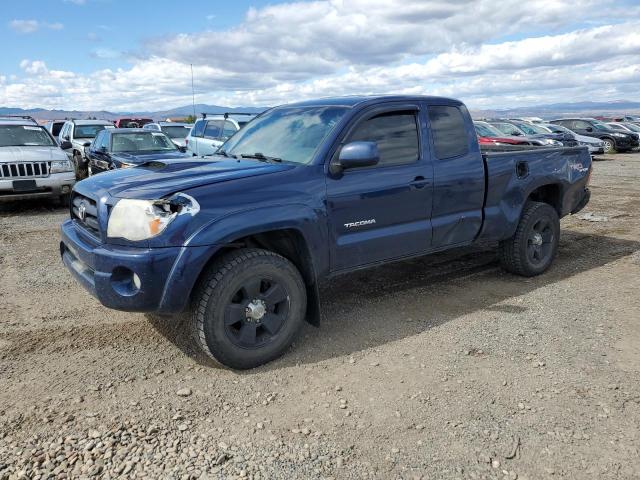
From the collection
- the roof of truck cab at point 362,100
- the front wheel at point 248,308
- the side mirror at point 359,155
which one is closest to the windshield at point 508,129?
the roof of truck cab at point 362,100

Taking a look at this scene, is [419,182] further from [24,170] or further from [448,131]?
[24,170]

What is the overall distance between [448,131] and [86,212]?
10.0 feet

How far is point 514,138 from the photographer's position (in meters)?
16.4

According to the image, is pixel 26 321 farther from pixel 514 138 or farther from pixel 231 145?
pixel 514 138

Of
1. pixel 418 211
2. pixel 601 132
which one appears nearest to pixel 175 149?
pixel 418 211

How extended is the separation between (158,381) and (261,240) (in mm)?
1178

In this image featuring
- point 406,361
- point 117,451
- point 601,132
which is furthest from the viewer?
point 601,132

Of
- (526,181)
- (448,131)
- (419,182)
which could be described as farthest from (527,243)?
(419,182)

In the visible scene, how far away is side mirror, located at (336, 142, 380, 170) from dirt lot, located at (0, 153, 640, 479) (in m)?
1.36

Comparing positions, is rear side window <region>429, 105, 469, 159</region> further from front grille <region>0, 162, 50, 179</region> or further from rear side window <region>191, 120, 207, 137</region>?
rear side window <region>191, 120, 207, 137</region>

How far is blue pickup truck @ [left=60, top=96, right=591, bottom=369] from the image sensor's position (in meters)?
3.24

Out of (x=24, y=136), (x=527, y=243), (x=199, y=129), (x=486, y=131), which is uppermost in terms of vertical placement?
(x=24, y=136)

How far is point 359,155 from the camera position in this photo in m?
3.64

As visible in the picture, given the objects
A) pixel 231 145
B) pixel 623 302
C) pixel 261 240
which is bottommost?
pixel 623 302
